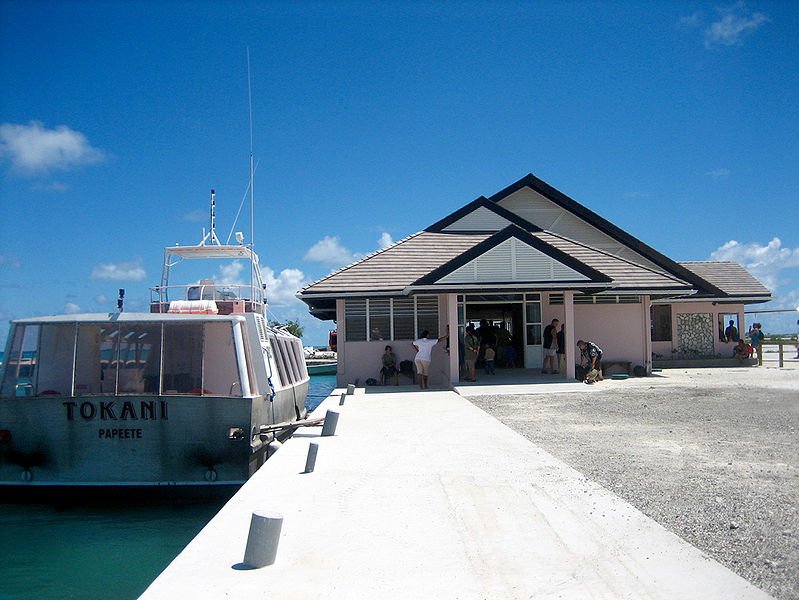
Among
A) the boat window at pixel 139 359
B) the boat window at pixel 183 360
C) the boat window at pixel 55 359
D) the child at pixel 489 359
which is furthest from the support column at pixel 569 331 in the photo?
the boat window at pixel 55 359

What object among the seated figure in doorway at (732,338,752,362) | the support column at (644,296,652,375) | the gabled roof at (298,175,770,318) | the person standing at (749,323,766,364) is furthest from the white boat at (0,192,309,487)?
the person standing at (749,323,766,364)

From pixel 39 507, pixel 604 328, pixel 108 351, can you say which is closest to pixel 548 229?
pixel 604 328

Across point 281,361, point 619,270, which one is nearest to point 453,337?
point 281,361

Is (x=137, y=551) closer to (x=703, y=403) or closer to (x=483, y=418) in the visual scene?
(x=483, y=418)

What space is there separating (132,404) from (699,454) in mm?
8165

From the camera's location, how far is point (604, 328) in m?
23.4

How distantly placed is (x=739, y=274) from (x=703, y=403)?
19.1m

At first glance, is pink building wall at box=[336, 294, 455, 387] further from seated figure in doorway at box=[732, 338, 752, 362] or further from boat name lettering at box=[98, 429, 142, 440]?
seated figure in doorway at box=[732, 338, 752, 362]

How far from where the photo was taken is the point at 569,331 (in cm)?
1998

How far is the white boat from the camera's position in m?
10.5

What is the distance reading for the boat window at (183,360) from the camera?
39.2ft

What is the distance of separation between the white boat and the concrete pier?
1204mm

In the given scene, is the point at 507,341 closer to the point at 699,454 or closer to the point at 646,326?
the point at 646,326

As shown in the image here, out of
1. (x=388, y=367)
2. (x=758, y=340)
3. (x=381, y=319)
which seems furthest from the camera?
(x=758, y=340)
